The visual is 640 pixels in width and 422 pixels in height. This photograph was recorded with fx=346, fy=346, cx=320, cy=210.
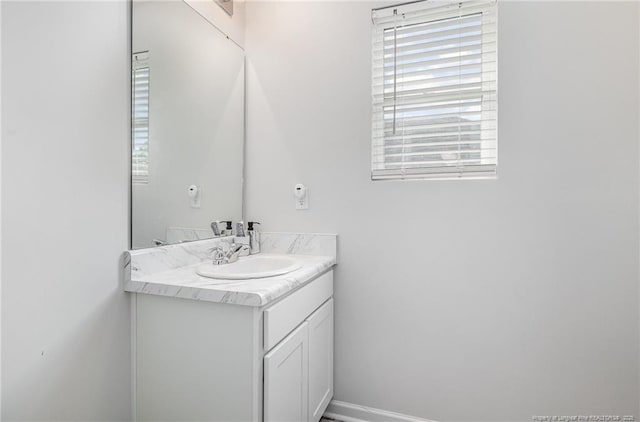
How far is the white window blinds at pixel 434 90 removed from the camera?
1.66 m

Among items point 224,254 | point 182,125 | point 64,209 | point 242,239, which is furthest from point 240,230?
point 64,209

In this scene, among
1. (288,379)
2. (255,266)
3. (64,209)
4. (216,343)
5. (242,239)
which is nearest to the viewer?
(64,209)

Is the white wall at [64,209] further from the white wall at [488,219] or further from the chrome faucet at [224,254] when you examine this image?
the white wall at [488,219]

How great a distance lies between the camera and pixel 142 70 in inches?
54.3

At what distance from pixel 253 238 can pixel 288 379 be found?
2.63 feet

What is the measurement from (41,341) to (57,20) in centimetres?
98

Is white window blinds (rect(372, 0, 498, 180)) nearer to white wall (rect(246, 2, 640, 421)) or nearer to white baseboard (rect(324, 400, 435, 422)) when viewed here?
white wall (rect(246, 2, 640, 421))

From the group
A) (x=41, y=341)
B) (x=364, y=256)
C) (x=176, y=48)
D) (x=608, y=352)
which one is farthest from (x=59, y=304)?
(x=608, y=352)

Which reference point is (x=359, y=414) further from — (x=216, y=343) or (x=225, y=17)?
(x=225, y=17)

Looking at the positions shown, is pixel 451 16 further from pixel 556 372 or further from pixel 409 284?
pixel 556 372

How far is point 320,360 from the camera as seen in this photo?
5.50ft

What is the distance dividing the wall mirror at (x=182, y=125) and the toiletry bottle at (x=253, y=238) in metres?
0.11

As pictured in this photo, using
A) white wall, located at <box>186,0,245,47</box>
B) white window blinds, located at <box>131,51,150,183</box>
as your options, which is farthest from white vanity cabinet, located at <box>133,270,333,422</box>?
white wall, located at <box>186,0,245,47</box>

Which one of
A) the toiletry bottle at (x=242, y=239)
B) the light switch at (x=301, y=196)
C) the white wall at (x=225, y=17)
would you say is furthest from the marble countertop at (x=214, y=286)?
the white wall at (x=225, y=17)
